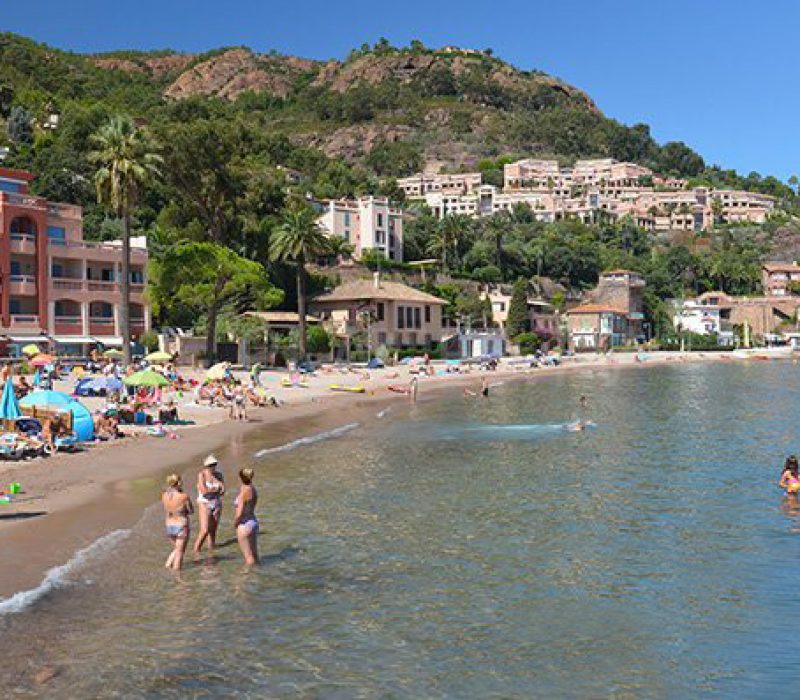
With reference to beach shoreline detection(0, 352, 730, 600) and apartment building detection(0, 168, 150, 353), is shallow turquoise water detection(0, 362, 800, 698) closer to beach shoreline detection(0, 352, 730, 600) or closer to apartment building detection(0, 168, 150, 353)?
beach shoreline detection(0, 352, 730, 600)

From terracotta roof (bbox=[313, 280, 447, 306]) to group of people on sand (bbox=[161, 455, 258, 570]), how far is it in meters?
62.2

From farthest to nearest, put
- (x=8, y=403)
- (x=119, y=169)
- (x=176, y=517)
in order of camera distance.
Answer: (x=119, y=169)
(x=8, y=403)
(x=176, y=517)

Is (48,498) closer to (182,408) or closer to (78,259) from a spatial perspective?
(182,408)

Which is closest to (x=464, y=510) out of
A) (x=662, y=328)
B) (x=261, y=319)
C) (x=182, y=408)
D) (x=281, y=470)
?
(x=281, y=470)

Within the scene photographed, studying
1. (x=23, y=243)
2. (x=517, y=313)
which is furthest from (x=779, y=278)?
(x=23, y=243)

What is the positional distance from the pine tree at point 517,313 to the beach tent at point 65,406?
76734 mm

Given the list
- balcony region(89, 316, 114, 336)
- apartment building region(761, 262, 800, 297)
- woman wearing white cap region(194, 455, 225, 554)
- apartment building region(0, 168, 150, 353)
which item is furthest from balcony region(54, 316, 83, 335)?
apartment building region(761, 262, 800, 297)

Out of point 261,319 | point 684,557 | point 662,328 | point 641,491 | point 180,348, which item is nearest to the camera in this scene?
point 684,557

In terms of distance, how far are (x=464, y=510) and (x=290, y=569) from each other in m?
5.90

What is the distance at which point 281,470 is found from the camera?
25172 millimetres

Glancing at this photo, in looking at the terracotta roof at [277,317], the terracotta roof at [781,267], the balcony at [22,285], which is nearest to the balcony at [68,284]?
the balcony at [22,285]

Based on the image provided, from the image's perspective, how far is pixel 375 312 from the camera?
3076 inches

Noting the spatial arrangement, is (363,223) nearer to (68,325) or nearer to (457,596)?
(68,325)

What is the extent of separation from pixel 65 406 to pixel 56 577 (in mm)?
13322
